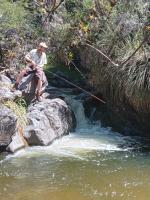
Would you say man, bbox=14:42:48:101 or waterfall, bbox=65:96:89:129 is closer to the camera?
man, bbox=14:42:48:101

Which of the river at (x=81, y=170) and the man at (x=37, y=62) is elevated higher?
the man at (x=37, y=62)

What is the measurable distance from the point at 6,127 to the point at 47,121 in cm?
150

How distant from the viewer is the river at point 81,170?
26.0ft

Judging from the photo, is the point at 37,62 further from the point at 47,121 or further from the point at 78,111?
the point at 47,121

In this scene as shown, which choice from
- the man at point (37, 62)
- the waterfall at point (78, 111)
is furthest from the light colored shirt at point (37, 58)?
the waterfall at point (78, 111)

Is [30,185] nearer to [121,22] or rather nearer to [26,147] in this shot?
[26,147]

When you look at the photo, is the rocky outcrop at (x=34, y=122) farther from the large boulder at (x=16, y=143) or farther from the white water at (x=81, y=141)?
the white water at (x=81, y=141)

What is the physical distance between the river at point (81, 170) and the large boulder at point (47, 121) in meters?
0.26

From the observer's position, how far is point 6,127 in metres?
11.0

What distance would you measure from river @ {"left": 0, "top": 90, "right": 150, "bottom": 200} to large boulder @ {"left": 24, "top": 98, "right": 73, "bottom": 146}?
0.26 meters

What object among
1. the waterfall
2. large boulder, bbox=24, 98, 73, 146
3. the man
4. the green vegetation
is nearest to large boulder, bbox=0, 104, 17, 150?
large boulder, bbox=24, 98, 73, 146

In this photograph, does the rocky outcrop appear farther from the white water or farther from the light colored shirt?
the light colored shirt

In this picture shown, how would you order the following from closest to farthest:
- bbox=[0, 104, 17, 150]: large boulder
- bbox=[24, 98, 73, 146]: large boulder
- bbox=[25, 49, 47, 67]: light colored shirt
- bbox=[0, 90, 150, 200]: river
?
bbox=[0, 90, 150, 200]: river < bbox=[0, 104, 17, 150]: large boulder < bbox=[24, 98, 73, 146]: large boulder < bbox=[25, 49, 47, 67]: light colored shirt

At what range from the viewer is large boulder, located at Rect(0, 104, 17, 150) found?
430 inches
